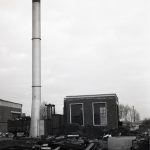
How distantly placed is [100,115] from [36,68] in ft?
46.5

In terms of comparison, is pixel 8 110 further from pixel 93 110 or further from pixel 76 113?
pixel 93 110

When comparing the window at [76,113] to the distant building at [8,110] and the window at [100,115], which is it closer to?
the window at [100,115]

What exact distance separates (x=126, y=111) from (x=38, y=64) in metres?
104

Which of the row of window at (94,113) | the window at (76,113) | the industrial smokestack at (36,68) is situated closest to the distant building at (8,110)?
the window at (76,113)

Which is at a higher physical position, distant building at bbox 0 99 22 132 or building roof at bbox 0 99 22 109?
building roof at bbox 0 99 22 109

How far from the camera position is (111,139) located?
71.9ft

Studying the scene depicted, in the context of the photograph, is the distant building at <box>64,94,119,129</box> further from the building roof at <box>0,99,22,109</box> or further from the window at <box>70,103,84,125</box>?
the building roof at <box>0,99,22,109</box>

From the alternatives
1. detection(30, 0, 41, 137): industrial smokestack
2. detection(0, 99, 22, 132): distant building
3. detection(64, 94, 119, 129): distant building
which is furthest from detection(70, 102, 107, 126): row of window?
detection(0, 99, 22, 132): distant building

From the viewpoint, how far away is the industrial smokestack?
105 feet

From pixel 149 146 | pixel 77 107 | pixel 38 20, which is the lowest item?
pixel 149 146

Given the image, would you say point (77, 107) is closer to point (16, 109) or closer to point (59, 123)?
point (59, 123)

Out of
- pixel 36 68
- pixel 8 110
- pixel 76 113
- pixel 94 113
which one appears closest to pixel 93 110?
pixel 94 113

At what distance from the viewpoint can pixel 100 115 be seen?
43469mm

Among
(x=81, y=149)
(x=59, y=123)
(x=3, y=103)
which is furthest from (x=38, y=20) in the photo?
(x=3, y=103)
